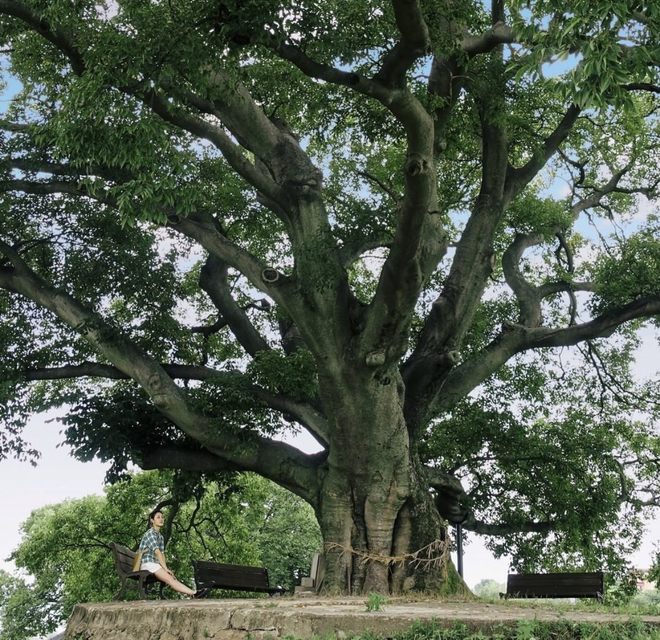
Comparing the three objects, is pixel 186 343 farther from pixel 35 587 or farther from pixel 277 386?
pixel 35 587

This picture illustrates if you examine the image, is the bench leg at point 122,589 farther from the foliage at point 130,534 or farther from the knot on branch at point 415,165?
the knot on branch at point 415,165

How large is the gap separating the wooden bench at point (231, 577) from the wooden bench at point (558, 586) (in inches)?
180

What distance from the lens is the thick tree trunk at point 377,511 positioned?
1114 centimetres

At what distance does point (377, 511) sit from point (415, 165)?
5.63 metres

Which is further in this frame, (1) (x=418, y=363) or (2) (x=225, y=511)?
(2) (x=225, y=511)

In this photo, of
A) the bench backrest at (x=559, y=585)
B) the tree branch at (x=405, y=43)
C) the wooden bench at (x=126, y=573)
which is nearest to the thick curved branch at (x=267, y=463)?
the wooden bench at (x=126, y=573)

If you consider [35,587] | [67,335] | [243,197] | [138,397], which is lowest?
[35,587]

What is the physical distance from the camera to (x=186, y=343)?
16328mm

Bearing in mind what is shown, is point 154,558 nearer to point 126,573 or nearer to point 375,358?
point 126,573

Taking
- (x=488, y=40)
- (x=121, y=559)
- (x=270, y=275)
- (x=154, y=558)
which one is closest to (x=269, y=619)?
(x=154, y=558)

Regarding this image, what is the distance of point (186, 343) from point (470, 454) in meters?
6.85

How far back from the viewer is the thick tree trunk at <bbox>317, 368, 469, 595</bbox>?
11.1 metres

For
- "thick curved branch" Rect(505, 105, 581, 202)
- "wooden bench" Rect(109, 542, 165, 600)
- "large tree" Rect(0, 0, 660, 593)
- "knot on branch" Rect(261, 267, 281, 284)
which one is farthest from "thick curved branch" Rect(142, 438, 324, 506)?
"thick curved branch" Rect(505, 105, 581, 202)

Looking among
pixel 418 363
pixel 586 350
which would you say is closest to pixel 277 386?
pixel 418 363
